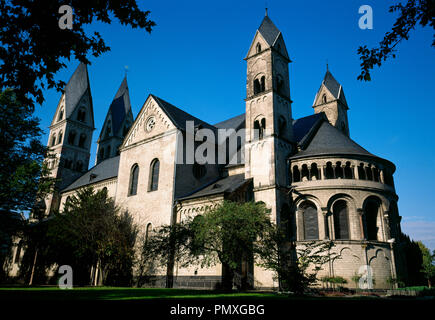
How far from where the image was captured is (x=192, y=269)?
24.9 meters

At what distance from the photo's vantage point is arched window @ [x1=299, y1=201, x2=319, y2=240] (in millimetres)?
25844

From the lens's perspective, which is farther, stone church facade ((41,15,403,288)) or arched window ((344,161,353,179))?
arched window ((344,161,353,179))

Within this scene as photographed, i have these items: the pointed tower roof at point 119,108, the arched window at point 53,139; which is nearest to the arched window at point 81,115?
the arched window at point 53,139

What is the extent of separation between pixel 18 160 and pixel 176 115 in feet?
47.8

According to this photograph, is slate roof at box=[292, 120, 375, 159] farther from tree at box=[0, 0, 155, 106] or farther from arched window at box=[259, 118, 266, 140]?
tree at box=[0, 0, 155, 106]

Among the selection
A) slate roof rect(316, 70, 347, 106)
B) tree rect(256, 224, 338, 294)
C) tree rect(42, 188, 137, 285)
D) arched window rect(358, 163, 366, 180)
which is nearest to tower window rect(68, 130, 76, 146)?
tree rect(42, 188, 137, 285)

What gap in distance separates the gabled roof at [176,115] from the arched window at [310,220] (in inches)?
516

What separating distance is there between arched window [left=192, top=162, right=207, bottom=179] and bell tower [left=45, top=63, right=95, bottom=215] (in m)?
27.8

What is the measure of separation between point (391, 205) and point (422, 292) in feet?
31.3

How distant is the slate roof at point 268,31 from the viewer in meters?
31.5

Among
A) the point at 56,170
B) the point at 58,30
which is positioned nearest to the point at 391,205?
the point at 58,30

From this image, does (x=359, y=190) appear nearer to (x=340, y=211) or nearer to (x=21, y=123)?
(x=340, y=211)

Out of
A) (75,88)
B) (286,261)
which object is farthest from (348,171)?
→ (75,88)
